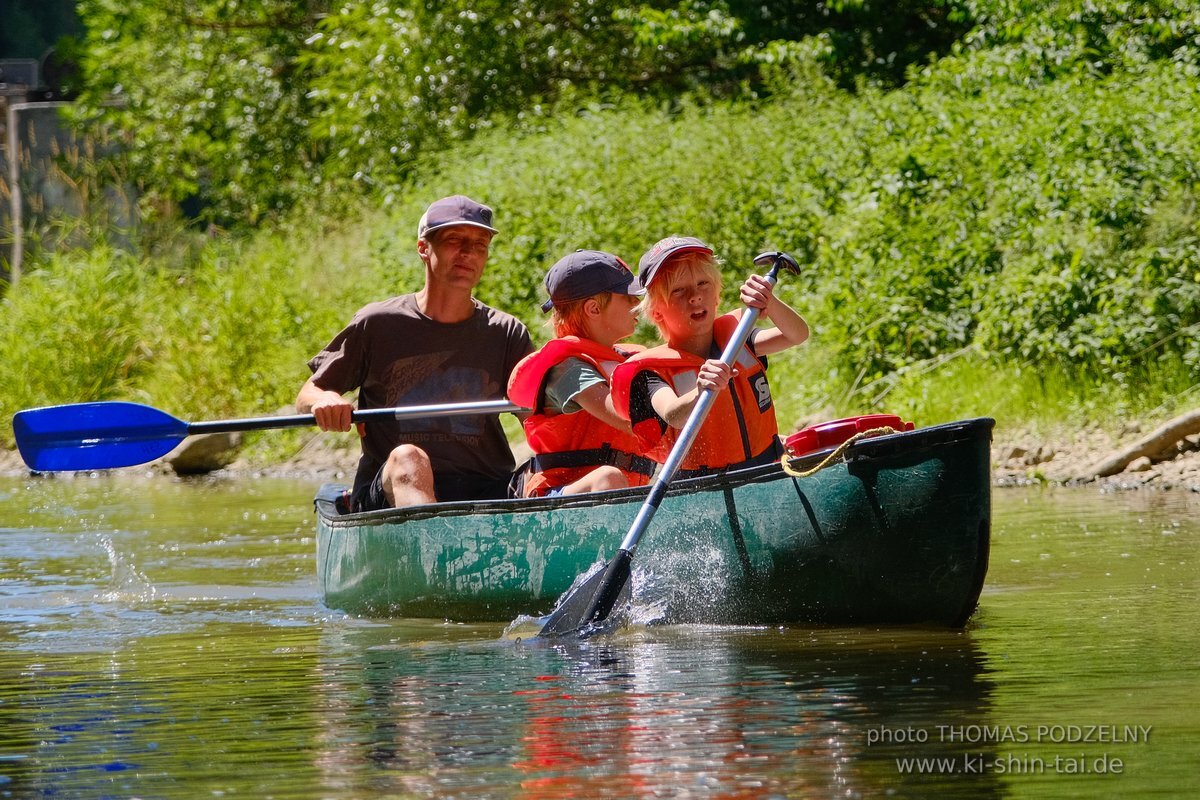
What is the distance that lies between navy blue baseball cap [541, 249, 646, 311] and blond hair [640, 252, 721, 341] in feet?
0.67

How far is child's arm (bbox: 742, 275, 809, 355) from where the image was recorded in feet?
16.4

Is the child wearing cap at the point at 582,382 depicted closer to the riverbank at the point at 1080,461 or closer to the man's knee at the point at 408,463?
the man's knee at the point at 408,463

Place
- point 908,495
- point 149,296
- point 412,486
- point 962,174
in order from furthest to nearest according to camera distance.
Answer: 1. point 149,296
2. point 962,174
3. point 412,486
4. point 908,495

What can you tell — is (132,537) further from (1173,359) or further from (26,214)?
(26,214)

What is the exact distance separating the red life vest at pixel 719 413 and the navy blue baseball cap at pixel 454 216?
42.3 inches

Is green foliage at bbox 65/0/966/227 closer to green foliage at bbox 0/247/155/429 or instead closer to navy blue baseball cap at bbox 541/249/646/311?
green foliage at bbox 0/247/155/429

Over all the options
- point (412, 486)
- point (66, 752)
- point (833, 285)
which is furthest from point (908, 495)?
point (833, 285)

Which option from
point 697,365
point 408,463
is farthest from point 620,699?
point 408,463

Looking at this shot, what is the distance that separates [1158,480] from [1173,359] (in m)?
0.81

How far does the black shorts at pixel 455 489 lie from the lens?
6.23 m

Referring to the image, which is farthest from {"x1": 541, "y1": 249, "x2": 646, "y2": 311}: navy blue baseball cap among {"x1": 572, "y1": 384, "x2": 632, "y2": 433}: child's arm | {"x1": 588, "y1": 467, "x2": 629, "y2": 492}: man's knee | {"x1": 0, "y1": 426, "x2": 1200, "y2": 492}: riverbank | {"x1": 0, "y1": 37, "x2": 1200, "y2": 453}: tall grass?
{"x1": 0, "y1": 37, "x2": 1200, "y2": 453}: tall grass

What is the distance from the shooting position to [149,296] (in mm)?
14984

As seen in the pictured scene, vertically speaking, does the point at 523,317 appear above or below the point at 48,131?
below

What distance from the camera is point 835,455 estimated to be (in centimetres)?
490
